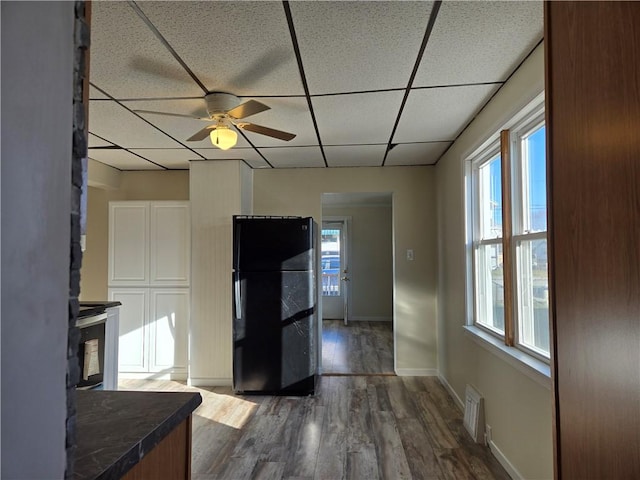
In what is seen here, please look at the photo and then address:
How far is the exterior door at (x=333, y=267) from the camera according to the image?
747cm

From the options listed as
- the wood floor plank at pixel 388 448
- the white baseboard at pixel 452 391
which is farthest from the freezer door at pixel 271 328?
the white baseboard at pixel 452 391

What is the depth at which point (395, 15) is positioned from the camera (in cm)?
151

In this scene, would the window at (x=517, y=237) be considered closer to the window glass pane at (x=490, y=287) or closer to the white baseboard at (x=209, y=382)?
the window glass pane at (x=490, y=287)

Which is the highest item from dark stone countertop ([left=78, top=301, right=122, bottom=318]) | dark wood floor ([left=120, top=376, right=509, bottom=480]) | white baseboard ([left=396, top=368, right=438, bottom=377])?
dark stone countertop ([left=78, top=301, right=122, bottom=318])

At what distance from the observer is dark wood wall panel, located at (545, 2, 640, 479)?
26.4 inches

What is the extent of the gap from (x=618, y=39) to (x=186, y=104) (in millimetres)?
2286

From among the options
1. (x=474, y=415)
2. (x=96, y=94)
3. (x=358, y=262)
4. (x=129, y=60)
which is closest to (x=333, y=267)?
(x=358, y=262)

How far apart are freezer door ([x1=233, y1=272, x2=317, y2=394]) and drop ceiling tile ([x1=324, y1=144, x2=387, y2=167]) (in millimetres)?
1215

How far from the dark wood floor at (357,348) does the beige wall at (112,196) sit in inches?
108

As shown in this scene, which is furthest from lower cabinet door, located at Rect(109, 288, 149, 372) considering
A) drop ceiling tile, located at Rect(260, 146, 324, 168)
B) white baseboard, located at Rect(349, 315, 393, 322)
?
white baseboard, located at Rect(349, 315, 393, 322)

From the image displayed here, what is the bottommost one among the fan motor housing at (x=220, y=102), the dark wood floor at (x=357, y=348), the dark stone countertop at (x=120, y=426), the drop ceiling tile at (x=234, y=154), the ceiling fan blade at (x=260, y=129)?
the dark wood floor at (x=357, y=348)

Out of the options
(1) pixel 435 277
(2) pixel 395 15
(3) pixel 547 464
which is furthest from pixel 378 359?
(2) pixel 395 15

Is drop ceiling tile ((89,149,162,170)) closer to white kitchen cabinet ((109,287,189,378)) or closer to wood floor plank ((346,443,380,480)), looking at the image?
white kitchen cabinet ((109,287,189,378))

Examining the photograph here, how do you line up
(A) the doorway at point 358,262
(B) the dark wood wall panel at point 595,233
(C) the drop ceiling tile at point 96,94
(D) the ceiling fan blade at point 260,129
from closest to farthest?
1. (B) the dark wood wall panel at point 595,233
2. (C) the drop ceiling tile at point 96,94
3. (D) the ceiling fan blade at point 260,129
4. (A) the doorway at point 358,262
